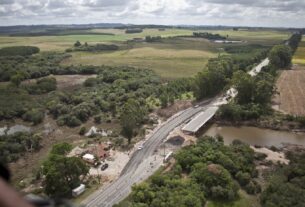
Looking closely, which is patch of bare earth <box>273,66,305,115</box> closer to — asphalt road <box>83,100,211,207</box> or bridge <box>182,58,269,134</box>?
bridge <box>182,58,269,134</box>

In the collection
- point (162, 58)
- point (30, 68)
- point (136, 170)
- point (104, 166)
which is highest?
point (30, 68)

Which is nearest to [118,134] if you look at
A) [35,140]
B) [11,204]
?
[35,140]

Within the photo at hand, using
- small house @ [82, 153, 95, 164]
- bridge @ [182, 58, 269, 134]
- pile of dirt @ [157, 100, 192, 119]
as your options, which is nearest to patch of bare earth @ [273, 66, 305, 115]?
bridge @ [182, 58, 269, 134]

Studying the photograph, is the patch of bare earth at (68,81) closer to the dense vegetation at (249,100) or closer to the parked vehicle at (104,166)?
the dense vegetation at (249,100)

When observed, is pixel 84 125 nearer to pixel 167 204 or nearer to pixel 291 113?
pixel 167 204

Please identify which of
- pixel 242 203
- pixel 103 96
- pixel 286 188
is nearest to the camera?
pixel 286 188

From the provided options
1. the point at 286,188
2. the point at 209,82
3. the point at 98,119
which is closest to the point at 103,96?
the point at 98,119

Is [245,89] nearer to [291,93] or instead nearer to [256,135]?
[256,135]
